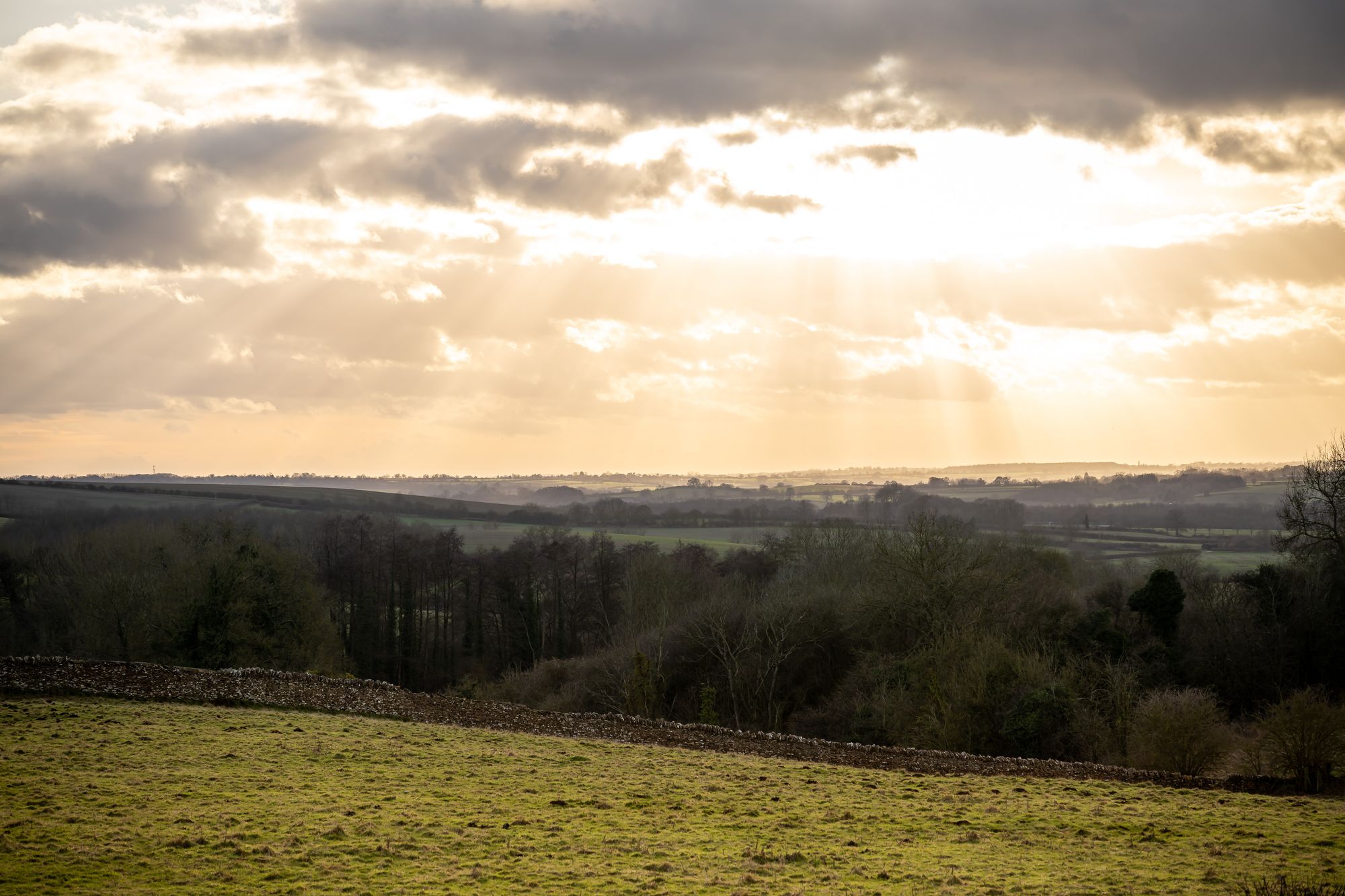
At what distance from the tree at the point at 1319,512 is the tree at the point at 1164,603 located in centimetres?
564

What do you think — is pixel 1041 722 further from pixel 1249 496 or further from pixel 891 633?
pixel 1249 496

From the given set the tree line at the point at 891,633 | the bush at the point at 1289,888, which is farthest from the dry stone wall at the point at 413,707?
the bush at the point at 1289,888

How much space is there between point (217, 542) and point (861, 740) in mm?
45095

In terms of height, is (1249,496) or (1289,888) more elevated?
(1249,496)

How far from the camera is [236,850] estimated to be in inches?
621

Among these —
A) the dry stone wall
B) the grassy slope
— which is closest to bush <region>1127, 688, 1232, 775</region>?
the dry stone wall

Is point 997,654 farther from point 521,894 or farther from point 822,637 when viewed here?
point 521,894

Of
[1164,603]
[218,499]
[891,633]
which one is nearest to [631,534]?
[218,499]

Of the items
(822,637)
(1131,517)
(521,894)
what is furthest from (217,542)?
(1131,517)

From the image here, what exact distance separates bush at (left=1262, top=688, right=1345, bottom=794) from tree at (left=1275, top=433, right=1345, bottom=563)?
1055 inches

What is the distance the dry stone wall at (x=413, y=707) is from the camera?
1136 inches

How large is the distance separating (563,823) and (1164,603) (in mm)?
40540

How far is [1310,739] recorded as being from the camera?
23.5m

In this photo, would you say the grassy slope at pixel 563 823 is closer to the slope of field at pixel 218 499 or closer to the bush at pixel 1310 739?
the bush at pixel 1310 739
